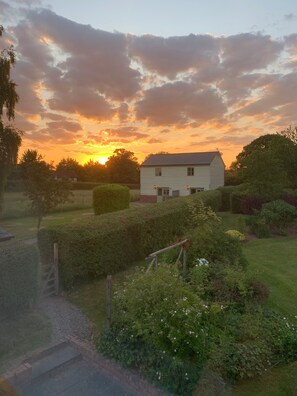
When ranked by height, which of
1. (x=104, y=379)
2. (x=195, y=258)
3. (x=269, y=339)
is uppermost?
(x=195, y=258)

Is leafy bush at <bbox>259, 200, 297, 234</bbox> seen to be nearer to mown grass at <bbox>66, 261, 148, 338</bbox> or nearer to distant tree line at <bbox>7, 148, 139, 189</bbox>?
mown grass at <bbox>66, 261, 148, 338</bbox>

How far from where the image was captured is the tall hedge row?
955 centimetres

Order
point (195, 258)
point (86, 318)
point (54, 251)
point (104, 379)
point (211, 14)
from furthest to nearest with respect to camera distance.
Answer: point (211, 14), point (195, 258), point (54, 251), point (86, 318), point (104, 379)

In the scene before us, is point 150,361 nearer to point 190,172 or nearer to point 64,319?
point 64,319

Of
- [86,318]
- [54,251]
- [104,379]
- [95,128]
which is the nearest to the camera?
[104,379]

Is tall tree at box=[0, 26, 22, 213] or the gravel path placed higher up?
tall tree at box=[0, 26, 22, 213]

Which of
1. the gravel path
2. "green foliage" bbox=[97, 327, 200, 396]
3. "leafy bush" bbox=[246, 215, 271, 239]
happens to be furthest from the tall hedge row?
"leafy bush" bbox=[246, 215, 271, 239]

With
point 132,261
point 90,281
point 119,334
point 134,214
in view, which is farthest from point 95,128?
point 119,334

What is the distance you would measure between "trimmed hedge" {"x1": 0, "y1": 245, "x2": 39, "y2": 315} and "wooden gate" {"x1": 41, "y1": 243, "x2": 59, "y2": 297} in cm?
69

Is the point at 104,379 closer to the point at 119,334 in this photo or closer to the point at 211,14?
the point at 119,334

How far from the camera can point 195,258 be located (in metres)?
10.1

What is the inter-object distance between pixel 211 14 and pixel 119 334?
1088 centimetres

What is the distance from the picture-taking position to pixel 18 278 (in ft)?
25.7

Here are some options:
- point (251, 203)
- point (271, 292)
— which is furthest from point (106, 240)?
point (251, 203)
